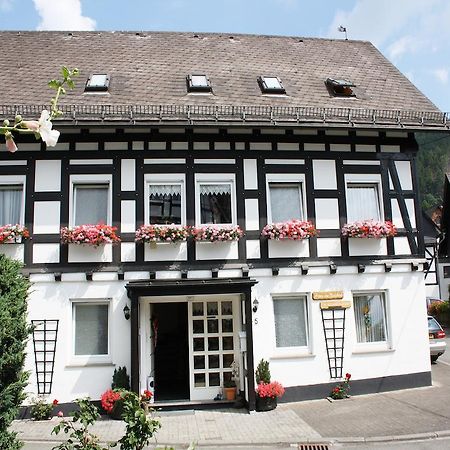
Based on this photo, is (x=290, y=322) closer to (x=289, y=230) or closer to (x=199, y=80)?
(x=289, y=230)

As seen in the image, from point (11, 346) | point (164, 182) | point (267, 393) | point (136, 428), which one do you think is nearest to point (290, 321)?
point (267, 393)

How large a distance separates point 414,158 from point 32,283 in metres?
9.69

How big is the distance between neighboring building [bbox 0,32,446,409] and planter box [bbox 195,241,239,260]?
0.13 feet

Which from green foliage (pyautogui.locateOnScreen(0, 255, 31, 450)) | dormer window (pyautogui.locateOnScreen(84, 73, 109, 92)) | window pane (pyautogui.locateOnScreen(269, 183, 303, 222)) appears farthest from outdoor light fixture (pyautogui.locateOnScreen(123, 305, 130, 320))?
dormer window (pyautogui.locateOnScreen(84, 73, 109, 92))

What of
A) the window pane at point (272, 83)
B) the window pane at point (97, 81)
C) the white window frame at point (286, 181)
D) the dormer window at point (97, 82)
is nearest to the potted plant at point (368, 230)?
the white window frame at point (286, 181)

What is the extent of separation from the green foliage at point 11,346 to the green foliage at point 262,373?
492 cm

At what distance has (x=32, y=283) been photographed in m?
10.5

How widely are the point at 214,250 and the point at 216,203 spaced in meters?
1.19

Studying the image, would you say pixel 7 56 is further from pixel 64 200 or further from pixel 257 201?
pixel 257 201

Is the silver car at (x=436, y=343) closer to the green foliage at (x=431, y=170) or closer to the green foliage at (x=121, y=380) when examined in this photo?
the green foliage at (x=121, y=380)

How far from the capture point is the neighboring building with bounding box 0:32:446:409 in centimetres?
1064

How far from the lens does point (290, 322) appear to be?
11.4 meters

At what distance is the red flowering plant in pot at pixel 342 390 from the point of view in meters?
10.9

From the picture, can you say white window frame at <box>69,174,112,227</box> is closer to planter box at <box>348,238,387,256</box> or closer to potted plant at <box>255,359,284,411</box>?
potted plant at <box>255,359,284,411</box>
